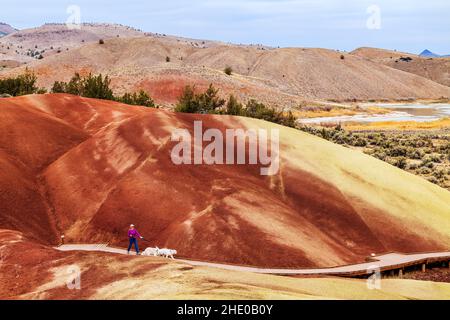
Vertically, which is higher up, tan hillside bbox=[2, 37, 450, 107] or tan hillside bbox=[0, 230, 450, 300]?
tan hillside bbox=[2, 37, 450, 107]

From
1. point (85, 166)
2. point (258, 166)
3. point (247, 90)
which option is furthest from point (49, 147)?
point (247, 90)

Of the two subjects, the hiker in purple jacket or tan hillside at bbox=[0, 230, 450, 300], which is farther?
the hiker in purple jacket

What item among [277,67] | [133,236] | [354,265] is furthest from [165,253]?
[277,67]

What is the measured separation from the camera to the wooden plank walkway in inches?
722

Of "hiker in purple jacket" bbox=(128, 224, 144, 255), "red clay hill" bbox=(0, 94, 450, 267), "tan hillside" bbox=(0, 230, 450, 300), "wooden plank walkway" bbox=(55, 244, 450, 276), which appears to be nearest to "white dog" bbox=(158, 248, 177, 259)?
"wooden plank walkway" bbox=(55, 244, 450, 276)

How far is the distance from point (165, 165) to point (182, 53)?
176027 millimetres

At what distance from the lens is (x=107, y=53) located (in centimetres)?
16900

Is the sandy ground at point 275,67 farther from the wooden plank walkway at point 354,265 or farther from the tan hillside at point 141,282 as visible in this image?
the tan hillside at point 141,282

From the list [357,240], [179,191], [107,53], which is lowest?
[357,240]

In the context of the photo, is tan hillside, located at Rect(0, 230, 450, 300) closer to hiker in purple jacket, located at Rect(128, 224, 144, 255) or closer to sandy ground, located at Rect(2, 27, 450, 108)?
hiker in purple jacket, located at Rect(128, 224, 144, 255)

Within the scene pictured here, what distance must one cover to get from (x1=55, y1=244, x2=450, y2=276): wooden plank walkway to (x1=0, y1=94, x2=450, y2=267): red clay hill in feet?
1.61

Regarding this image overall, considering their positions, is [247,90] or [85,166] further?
[247,90]

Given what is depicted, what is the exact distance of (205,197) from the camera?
2205 centimetres

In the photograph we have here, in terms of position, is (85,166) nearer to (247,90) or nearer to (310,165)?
(310,165)
